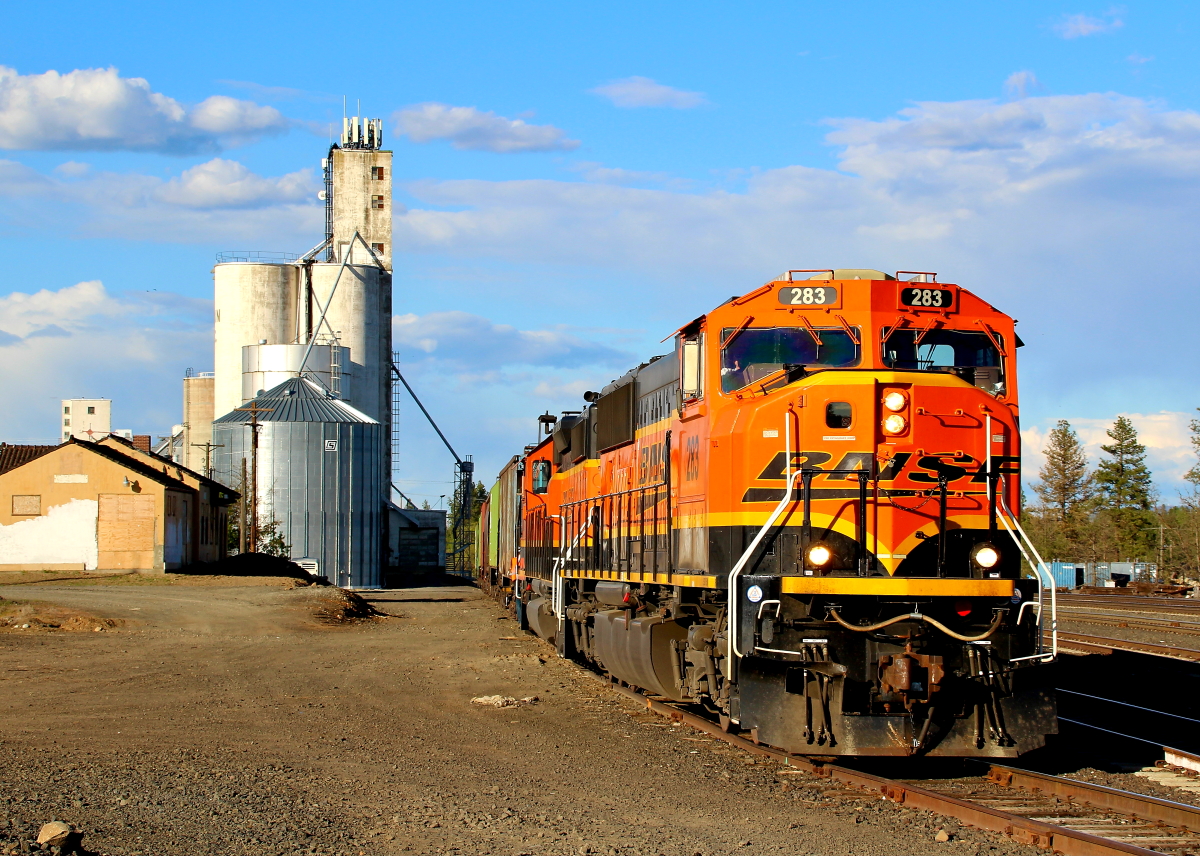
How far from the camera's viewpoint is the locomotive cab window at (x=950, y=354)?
10.5 meters

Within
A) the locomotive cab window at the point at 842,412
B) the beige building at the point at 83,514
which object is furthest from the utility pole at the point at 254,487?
the locomotive cab window at the point at 842,412

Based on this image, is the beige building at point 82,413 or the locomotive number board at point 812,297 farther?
the beige building at point 82,413

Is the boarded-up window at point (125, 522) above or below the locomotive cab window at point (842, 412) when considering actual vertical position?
below

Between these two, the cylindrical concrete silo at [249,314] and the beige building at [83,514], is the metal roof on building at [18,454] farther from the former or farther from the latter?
the cylindrical concrete silo at [249,314]

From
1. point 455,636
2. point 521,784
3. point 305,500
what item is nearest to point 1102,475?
point 305,500

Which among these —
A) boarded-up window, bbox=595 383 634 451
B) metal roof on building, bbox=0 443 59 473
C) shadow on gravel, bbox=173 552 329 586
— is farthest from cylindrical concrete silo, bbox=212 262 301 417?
boarded-up window, bbox=595 383 634 451

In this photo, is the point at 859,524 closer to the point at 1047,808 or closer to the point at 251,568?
the point at 1047,808

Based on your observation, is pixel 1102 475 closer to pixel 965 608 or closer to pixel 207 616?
pixel 207 616

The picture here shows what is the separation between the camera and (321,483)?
59.4 metres

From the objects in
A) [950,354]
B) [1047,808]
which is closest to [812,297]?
[950,354]

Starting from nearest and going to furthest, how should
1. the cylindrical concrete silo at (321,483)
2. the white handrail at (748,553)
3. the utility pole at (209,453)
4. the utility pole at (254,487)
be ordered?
the white handrail at (748,553)
the utility pole at (254,487)
the utility pole at (209,453)
the cylindrical concrete silo at (321,483)

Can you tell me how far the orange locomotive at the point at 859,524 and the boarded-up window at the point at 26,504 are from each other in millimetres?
40218

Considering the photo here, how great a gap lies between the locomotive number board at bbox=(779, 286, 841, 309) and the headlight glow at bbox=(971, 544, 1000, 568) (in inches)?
96.8

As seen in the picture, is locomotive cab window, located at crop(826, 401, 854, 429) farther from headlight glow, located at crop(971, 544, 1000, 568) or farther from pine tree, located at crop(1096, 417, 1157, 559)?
pine tree, located at crop(1096, 417, 1157, 559)
